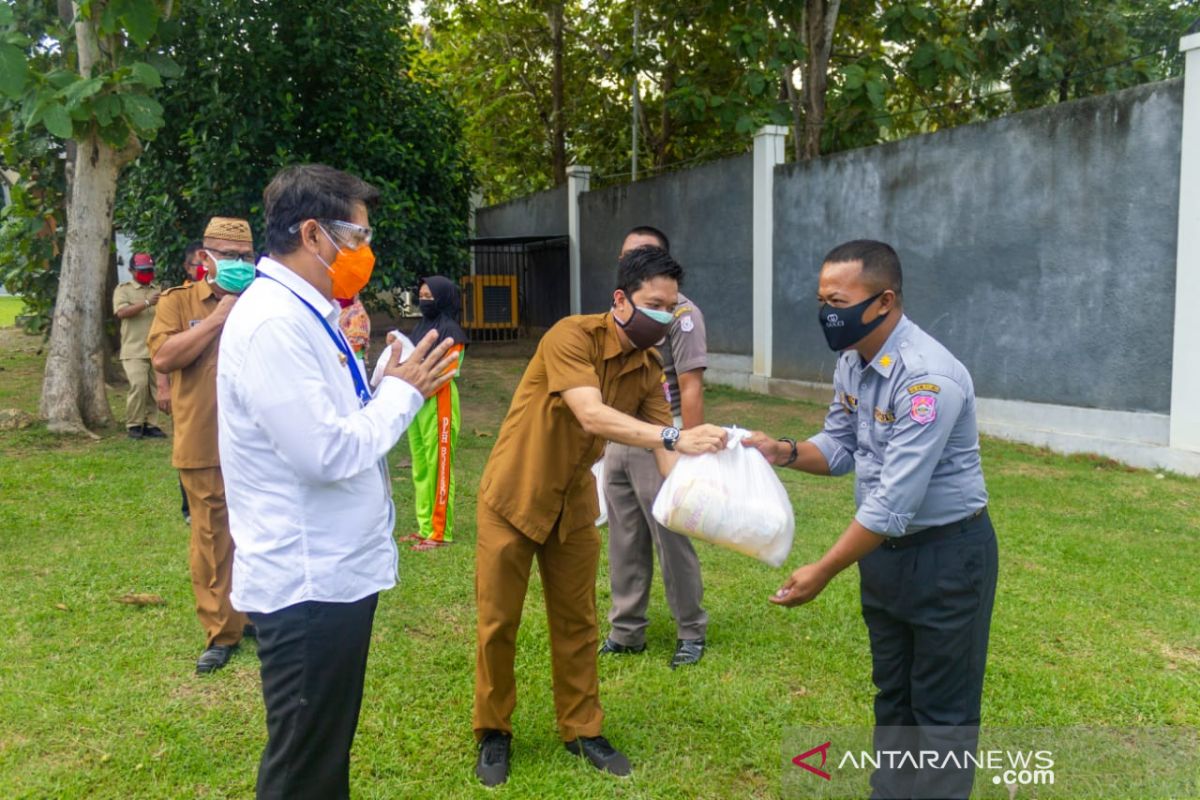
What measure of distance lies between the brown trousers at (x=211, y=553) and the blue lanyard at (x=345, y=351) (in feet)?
6.45

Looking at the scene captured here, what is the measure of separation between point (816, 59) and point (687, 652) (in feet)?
33.5

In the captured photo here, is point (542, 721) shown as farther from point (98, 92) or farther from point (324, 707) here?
point (98, 92)

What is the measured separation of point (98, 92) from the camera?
7.34 metres

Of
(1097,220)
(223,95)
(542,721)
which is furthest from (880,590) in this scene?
(223,95)

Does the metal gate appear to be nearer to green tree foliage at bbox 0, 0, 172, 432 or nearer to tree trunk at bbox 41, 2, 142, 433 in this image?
green tree foliage at bbox 0, 0, 172, 432

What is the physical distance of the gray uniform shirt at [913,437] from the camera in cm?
256

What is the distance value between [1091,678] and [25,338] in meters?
21.8

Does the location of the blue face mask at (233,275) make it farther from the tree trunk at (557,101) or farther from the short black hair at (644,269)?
the tree trunk at (557,101)

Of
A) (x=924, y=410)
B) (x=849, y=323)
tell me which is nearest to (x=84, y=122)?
(x=849, y=323)

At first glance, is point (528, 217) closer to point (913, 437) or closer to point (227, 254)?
point (227, 254)

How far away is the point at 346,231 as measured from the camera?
7.67 ft

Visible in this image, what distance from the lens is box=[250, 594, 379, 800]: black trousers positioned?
2.22 m

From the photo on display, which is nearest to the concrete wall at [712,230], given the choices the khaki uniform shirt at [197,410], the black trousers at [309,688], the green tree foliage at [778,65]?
the green tree foliage at [778,65]

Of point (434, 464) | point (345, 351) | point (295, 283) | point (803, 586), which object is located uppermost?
point (295, 283)
